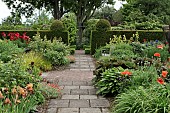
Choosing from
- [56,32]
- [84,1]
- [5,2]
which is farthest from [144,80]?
[5,2]

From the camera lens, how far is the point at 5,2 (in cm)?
2308

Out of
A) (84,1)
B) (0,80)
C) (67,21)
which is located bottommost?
(0,80)

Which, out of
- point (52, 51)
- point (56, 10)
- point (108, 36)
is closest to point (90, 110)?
point (52, 51)

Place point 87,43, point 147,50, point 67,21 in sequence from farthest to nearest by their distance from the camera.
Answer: point 87,43 → point 67,21 → point 147,50

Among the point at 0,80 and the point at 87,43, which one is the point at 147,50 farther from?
the point at 87,43

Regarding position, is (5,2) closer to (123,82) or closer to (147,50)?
(147,50)

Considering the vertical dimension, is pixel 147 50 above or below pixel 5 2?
below

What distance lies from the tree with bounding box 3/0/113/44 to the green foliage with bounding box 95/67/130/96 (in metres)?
14.2

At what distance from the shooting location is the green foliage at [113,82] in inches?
189

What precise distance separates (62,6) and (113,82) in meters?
18.0

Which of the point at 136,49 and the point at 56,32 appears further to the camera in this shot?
the point at 56,32

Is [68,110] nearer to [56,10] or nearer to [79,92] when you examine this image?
[79,92]

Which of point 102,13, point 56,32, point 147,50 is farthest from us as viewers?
point 102,13

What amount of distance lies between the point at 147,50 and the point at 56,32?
496 cm
